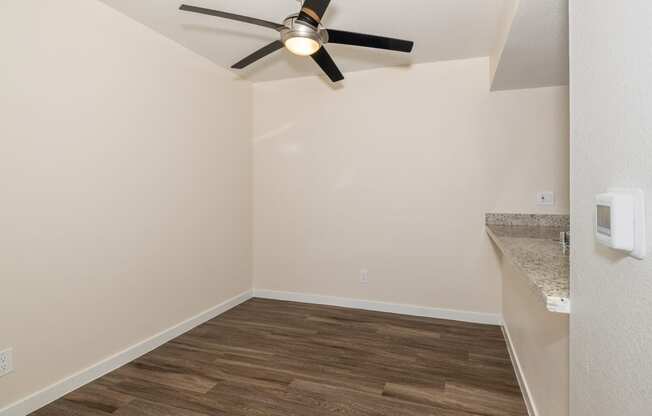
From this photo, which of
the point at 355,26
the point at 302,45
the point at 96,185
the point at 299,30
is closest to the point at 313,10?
the point at 299,30

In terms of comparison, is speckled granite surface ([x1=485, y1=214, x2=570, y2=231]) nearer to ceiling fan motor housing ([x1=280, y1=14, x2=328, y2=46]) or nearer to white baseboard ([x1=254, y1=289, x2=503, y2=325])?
white baseboard ([x1=254, y1=289, x2=503, y2=325])

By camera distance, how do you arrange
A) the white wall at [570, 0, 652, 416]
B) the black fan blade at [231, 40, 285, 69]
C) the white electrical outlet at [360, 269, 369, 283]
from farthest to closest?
the white electrical outlet at [360, 269, 369, 283], the black fan blade at [231, 40, 285, 69], the white wall at [570, 0, 652, 416]

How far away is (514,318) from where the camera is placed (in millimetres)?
2410

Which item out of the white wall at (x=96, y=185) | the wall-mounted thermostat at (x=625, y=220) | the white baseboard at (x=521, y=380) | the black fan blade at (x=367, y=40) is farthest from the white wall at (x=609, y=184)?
the white wall at (x=96, y=185)

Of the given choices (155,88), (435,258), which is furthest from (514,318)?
(155,88)

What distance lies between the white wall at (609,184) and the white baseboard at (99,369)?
2.62 metres

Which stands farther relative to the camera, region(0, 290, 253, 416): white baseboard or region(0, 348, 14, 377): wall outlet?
region(0, 290, 253, 416): white baseboard

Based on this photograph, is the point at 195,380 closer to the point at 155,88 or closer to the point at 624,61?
the point at 155,88

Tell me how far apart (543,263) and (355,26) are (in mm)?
2133

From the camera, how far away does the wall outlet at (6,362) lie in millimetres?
1771

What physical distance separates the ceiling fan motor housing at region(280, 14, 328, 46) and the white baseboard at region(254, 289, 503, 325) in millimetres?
2613

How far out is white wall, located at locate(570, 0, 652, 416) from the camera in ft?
1.78

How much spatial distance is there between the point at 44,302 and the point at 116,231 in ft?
1.97

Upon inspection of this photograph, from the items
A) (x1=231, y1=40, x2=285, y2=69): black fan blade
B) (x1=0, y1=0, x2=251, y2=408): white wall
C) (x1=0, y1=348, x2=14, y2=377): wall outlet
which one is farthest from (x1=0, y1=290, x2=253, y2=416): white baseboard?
(x1=231, y1=40, x2=285, y2=69): black fan blade
